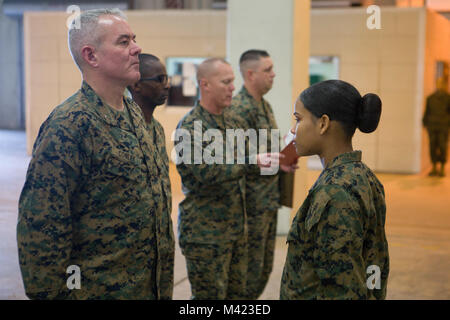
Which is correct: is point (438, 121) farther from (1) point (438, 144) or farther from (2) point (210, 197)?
(2) point (210, 197)

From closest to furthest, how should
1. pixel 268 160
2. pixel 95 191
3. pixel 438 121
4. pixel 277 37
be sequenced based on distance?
pixel 95 191
pixel 268 160
pixel 277 37
pixel 438 121

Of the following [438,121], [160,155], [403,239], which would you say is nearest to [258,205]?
[160,155]

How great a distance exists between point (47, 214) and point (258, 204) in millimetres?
2354

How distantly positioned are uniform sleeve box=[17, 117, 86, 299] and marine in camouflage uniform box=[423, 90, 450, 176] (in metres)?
9.70

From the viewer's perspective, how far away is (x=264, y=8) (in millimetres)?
6055

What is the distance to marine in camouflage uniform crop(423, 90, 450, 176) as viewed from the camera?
10617mm

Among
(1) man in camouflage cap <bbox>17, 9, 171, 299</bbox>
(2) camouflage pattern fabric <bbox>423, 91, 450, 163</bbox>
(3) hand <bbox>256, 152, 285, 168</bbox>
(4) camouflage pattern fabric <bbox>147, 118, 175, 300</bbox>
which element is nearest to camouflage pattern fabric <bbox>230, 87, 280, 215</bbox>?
(3) hand <bbox>256, 152, 285, 168</bbox>

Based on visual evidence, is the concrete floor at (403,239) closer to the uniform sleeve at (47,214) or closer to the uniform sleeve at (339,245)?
the uniform sleeve at (47,214)

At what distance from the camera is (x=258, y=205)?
163 inches

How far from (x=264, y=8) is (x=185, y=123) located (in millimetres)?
2857

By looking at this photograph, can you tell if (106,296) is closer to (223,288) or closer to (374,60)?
(223,288)

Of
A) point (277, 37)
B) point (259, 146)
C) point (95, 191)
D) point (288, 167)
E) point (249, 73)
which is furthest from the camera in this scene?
point (277, 37)

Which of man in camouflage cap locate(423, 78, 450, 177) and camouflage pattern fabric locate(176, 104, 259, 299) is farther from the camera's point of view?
man in camouflage cap locate(423, 78, 450, 177)

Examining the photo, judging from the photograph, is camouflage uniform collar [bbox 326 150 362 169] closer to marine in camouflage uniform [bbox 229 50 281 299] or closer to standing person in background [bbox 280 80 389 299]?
standing person in background [bbox 280 80 389 299]
